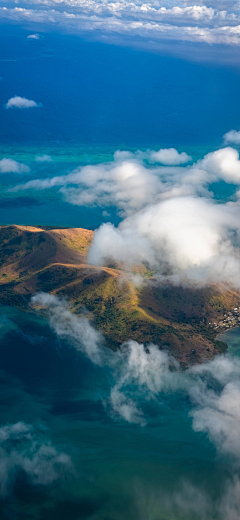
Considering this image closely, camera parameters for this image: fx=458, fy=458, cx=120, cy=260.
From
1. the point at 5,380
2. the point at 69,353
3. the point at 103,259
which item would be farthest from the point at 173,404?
the point at 103,259

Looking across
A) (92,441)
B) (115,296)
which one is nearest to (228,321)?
(115,296)

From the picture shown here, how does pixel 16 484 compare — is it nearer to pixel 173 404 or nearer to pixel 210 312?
pixel 173 404

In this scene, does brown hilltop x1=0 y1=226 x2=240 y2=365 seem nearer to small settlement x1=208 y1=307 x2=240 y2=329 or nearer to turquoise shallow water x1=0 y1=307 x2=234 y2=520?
small settlement x1=208 y1=307 x2=240 y2=329

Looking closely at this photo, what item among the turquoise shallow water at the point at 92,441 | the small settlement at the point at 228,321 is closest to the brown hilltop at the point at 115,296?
the small settlement at the point at 228,321

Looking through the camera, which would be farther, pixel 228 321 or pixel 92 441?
pixel 228 321

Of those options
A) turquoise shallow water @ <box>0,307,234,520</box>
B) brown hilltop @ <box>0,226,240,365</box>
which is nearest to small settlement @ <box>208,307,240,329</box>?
brown hilltop @ <box>0,226,240,365</box>

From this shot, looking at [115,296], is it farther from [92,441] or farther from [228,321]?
[92,441]

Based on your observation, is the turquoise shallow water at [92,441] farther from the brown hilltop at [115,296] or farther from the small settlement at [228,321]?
the small settlement at [228,321]
